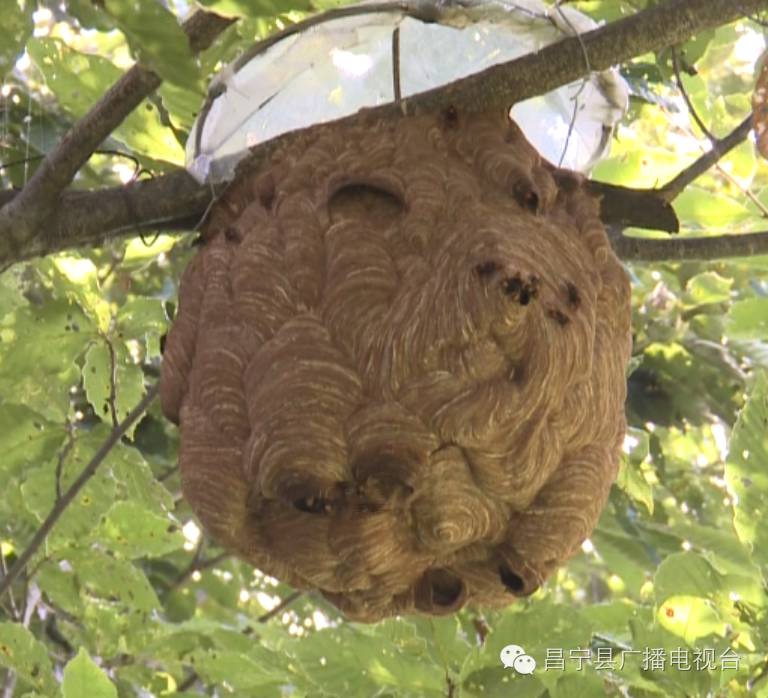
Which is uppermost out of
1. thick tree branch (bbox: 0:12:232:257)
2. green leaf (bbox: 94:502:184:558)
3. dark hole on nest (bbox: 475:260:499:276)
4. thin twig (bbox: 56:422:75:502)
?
thick tree branch (bbox: 0:12:232:257)

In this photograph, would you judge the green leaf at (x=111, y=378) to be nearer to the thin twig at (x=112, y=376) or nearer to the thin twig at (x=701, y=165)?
the thin twig at (x=112, y=376)

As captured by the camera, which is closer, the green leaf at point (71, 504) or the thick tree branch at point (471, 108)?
the thick tree branch at point (471, 108)

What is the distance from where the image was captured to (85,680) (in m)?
1.67

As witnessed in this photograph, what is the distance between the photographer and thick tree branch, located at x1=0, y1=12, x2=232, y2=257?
155cm

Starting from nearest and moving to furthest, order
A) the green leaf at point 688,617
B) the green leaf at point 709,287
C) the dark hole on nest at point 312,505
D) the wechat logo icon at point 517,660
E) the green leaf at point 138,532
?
the dark hole on nest at point 312,505
the wechat logo icon at point 517,660
the green leaf at point 688,617
the green leaf at point 138,532
the green leaf at point 709,287

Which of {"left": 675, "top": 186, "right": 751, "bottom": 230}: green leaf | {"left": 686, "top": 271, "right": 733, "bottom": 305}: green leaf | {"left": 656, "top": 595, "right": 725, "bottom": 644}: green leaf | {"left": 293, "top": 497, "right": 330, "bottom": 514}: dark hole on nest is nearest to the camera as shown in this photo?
{"left": 293, "top": 497, "right": 330, "bottom": 514}: dark hole on nest

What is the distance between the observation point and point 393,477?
1.28 metres

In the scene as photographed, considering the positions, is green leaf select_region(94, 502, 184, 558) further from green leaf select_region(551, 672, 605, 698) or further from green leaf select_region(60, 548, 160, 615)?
green leaf select_region(551, 672, 605, 698)

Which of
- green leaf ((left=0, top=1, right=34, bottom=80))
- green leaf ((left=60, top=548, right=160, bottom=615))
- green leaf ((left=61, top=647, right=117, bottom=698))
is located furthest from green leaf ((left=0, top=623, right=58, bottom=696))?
green leaf ((left=0, top=1, right=34, bottom=80))

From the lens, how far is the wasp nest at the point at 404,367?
1.30 metres

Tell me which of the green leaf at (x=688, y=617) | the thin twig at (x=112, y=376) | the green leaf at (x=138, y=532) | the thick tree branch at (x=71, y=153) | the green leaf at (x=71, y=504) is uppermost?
the thick tree branch at (x=71, y=153)

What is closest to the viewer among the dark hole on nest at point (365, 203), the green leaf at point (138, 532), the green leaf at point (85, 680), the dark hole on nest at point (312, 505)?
the dark hole on nest at point (312, 505)

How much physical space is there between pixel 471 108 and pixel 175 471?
165 centimetres

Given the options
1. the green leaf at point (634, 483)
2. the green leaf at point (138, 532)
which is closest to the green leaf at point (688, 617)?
the green leaf at point (634, 483)
